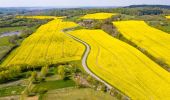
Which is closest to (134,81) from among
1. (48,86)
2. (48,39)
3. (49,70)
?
(48,86)

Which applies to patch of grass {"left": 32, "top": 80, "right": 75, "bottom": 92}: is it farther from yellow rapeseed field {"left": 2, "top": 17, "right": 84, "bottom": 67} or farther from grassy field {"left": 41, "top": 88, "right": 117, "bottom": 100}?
yellow rapeseed field {"left": 2, "top": 17, "right": 84, "bottom": 67}

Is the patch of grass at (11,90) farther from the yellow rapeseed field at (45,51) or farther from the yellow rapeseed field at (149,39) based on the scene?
the yellow rapeseed field at (149,39)

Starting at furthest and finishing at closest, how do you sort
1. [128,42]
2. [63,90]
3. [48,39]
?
[48,39]
[128,42]
[63,90]

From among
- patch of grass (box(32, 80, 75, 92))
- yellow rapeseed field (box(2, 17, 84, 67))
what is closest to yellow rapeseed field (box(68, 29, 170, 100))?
yellow rapeseed field (box(2, 17, 84, 67))

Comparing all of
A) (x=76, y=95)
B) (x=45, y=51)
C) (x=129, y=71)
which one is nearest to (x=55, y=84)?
(x=76, y=95)

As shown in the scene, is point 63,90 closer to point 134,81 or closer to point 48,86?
point 48,86

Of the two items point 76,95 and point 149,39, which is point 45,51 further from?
point 76,95

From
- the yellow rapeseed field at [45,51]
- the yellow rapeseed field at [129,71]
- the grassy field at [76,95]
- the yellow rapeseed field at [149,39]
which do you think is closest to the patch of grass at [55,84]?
the grassy field at [76,95]
